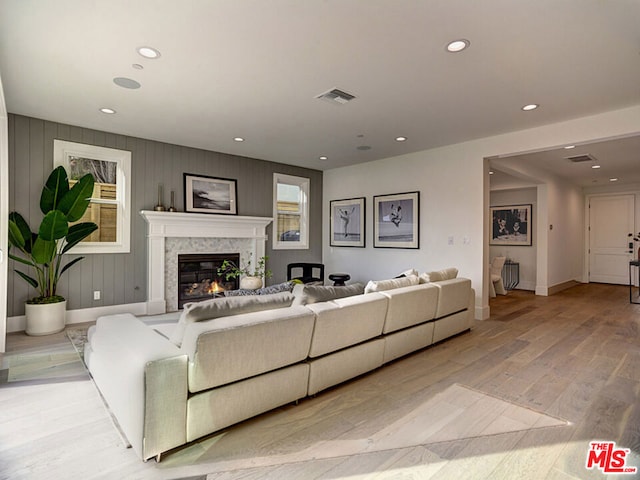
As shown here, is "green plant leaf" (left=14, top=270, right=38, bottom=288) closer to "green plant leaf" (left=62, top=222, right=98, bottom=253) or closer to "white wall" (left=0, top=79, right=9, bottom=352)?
"green plant leaf" (left=62, top=222, right=98, bottom=253)

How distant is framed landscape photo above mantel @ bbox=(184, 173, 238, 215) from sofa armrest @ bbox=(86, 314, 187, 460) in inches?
151

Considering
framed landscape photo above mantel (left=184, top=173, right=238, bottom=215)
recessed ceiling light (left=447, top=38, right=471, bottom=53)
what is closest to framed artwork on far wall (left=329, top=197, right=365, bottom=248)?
framed landscape photo above mantel (left=184, top=173, right=238, bottom=215)

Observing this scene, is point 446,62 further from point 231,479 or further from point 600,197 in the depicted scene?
point 600,197

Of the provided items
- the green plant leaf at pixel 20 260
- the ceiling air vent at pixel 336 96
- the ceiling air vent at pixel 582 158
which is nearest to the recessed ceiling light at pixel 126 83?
the ceiling air vent at pixel 336 96

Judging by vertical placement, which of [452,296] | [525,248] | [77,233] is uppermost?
[77,233]

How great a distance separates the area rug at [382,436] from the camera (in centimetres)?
186

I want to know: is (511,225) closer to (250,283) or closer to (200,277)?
(250,283)

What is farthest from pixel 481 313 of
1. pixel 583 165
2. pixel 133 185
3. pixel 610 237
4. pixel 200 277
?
pixel 610 237

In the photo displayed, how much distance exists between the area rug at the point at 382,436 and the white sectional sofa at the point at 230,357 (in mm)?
151

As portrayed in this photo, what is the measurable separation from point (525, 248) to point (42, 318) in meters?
8.99

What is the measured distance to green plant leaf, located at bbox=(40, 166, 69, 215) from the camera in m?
4.11

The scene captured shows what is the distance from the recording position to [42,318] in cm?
402

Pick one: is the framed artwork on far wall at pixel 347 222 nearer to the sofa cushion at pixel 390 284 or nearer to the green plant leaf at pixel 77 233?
the sofa cushion at pixel 390 284

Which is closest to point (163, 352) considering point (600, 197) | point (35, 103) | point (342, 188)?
point (35, 103)
